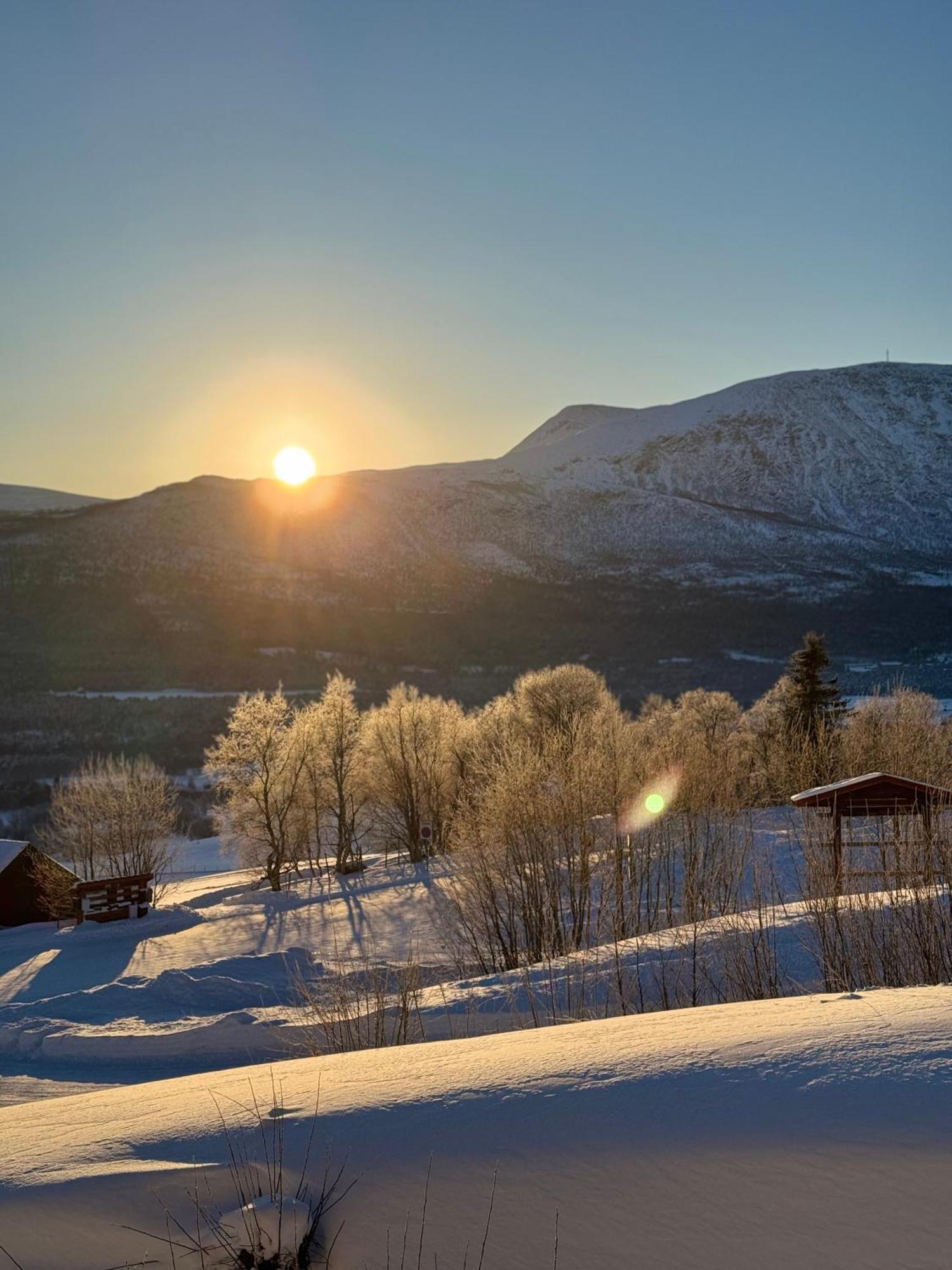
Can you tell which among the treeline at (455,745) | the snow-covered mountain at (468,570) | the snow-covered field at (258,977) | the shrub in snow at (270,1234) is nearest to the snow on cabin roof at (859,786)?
the snow-covered field at (258,977)

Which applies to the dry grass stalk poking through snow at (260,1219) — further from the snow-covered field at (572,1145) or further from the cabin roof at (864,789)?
the cabin roof at (864,789)

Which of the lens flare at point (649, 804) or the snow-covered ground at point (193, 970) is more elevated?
the lens flare at point (649, 804)

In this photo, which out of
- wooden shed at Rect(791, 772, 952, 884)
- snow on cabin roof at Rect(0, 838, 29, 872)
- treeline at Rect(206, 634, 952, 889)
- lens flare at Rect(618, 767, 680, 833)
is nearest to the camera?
wooden shed at Rect(791, 772, 952, 884)

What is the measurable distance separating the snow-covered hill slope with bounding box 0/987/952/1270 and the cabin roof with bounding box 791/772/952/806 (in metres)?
11.7

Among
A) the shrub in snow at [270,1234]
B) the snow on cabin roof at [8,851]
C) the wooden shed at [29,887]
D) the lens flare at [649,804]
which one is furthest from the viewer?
the wooden shed at [29,887]

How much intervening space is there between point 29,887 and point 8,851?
148cm

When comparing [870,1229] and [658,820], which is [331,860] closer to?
[658,820]

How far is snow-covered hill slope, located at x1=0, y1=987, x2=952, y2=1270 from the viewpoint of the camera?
351 centimetres

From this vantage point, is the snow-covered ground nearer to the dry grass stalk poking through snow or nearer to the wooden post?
the wooden post

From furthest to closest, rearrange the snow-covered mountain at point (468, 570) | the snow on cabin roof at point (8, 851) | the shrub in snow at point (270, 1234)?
the snow-covered mountain at point (468, 570)
the snow on cabin roof at point (8, 851)
the shrub in snow at point (270, 1234)

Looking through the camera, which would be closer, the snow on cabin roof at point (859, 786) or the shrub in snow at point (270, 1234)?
the shrub in snow at point (270, 1234)

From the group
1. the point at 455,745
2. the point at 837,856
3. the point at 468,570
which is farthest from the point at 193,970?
the point at 468,570

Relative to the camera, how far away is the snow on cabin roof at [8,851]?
118 ft

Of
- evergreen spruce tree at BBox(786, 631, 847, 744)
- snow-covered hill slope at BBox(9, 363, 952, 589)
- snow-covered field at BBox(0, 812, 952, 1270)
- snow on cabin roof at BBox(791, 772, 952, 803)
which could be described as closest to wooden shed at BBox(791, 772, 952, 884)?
snow on cabin roof at BBox(791, 772, 952, 803)
